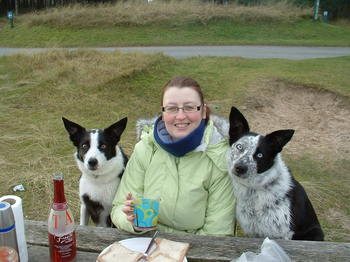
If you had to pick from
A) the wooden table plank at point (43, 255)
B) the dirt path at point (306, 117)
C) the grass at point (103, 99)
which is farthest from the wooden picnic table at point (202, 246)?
the dirt path at point (306, 117)

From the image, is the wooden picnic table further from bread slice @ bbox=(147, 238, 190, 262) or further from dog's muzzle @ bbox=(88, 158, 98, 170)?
dog's muzzle @ bbox=(88, 158, 98, 170)

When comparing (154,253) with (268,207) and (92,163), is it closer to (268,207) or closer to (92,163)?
(268,207)

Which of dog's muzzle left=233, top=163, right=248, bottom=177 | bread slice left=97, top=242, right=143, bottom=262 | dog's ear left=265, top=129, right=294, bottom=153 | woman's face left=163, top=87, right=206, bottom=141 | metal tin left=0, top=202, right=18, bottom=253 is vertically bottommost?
bread slice left=97, top=242, right=143, bottom=262

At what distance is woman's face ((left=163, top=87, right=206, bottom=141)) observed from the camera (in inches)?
77.6

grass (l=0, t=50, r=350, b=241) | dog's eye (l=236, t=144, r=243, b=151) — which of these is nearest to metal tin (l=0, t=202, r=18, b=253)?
dog's eye (l=236, t=144, r=243, b=151)

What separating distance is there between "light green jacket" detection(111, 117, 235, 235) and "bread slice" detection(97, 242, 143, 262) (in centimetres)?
39

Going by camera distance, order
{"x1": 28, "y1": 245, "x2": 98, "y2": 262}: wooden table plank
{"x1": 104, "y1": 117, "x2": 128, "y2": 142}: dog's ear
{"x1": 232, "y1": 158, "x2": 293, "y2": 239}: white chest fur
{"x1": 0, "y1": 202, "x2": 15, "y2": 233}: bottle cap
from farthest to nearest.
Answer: {"x1": 104, "y1": 117, "x2": 128, "y2": 142}: dog's ear → {"x1": 232, "y1": 158, "x2": 293, "y2": 239}: white chest fur → {"x1": 28, "y1": 245, "x2": 98, "y2": 262}: wooden table plank → {"x1": 0, "y1": 202, "x2": 15, "y2": 233}: bottle cap

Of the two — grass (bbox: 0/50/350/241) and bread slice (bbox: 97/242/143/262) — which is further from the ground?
bread slice (bbox: 97/242/143/262)

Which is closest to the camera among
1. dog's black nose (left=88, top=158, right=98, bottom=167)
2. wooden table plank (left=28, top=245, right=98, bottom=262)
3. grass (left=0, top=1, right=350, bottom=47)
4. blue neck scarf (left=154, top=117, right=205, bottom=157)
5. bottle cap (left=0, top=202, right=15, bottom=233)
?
bottle cap (left=0, top=202, right=15, bottom=233)

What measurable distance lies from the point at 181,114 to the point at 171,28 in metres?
16.9

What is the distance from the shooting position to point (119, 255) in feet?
4.82

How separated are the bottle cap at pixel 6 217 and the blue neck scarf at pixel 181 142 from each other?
3.15ft

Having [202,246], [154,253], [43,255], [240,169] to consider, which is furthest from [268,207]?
[43,255]

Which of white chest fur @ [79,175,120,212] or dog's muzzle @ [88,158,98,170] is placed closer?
dog's muzzle @ [88,158,98,170]
